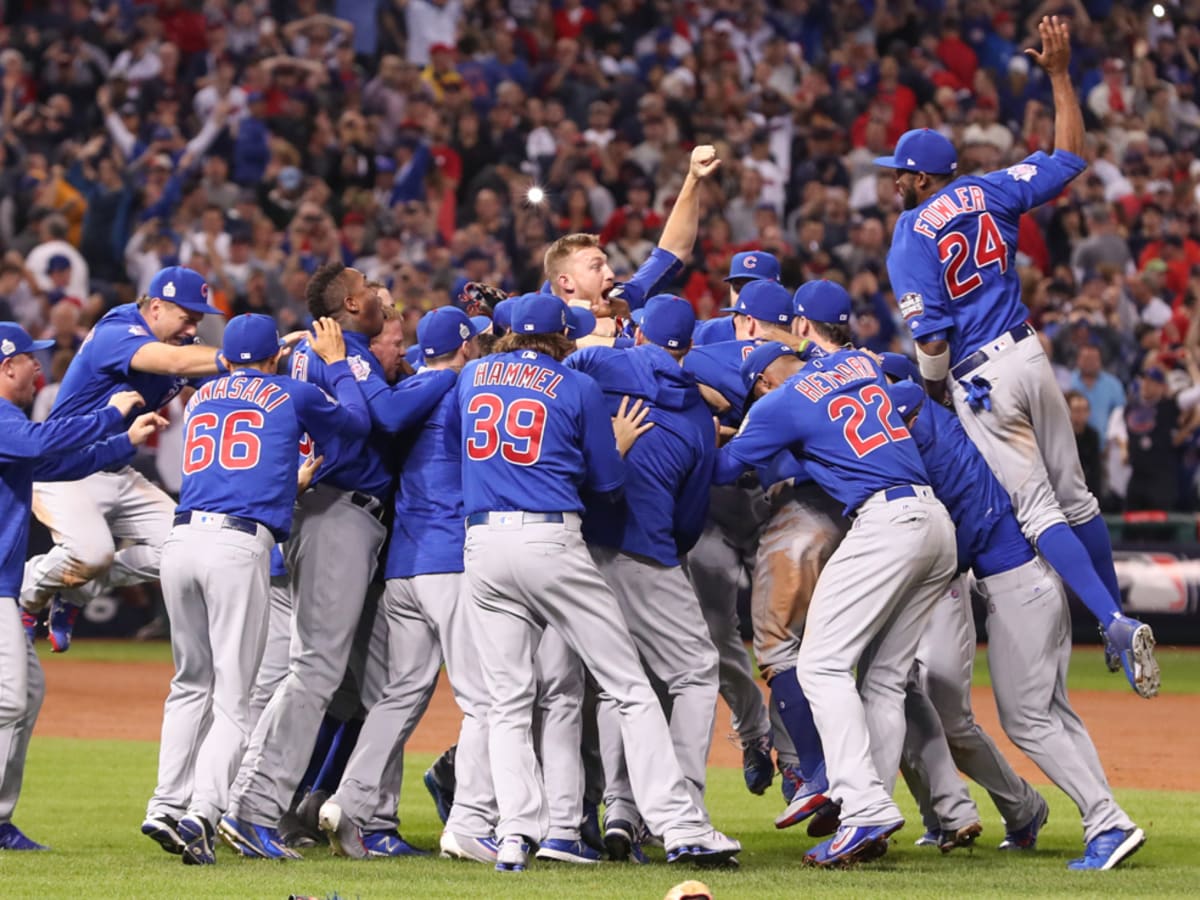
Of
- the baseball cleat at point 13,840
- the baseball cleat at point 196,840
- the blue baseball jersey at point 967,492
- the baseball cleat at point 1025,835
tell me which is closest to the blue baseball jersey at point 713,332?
the blue baseball jersey at point 967,492

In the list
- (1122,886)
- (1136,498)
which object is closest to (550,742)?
(1122,886)

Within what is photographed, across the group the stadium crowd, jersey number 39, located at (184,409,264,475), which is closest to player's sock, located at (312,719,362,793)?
jersey number 39, located at (184,409,264,475)

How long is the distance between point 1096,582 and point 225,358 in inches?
165

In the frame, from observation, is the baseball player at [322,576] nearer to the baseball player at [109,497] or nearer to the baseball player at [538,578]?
the baseball player at [538,578]

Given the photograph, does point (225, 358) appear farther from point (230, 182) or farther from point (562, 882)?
point (230, 182)

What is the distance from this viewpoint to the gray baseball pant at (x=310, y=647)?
8734 mm

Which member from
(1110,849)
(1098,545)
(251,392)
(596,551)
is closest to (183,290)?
(251,392)

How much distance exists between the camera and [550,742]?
8.65 m

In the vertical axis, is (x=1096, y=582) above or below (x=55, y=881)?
above

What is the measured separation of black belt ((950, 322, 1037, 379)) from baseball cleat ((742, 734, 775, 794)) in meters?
2.24

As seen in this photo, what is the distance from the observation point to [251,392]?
8578 millimetres

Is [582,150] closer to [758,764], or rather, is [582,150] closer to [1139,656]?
[758,764]

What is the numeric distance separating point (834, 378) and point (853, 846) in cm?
208

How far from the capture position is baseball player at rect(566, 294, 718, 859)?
28.5 feet
